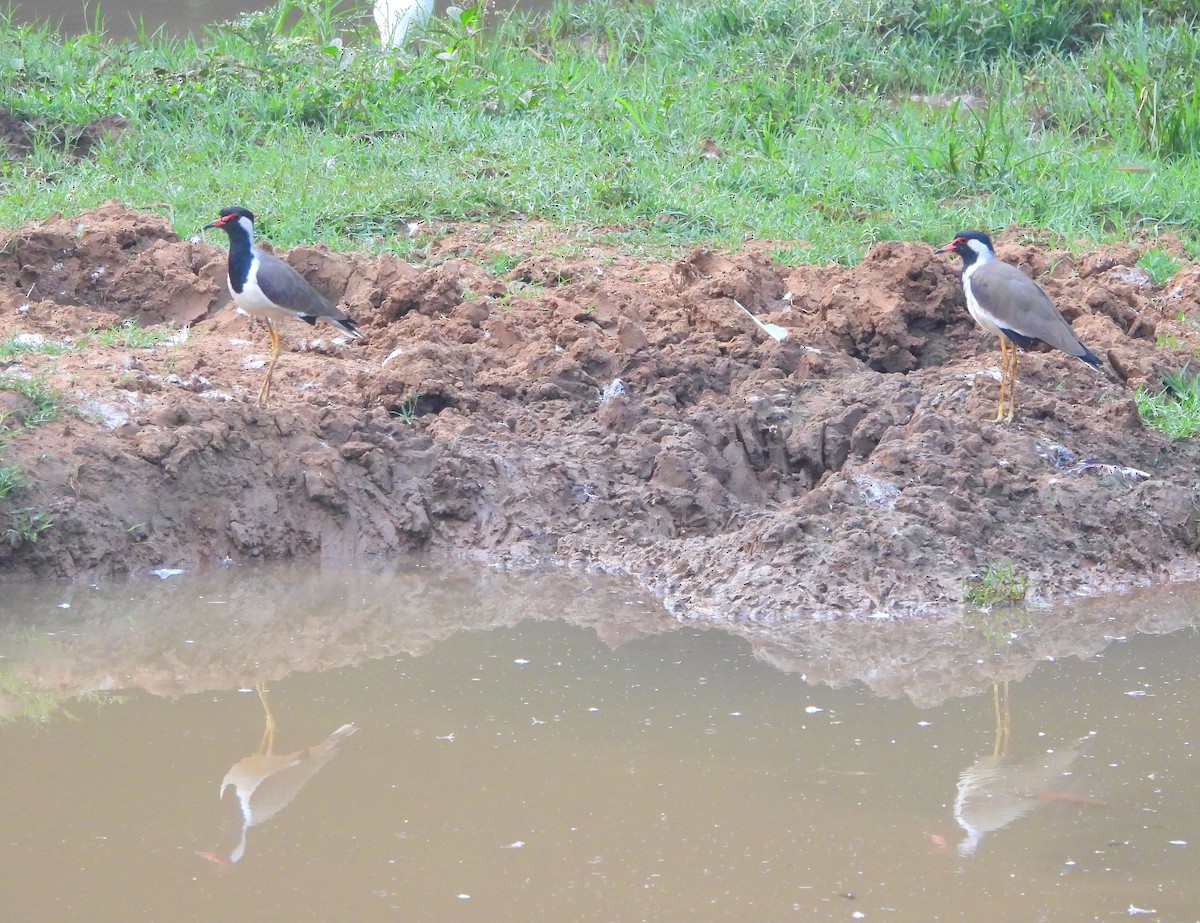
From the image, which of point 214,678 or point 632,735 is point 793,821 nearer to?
point 632,735

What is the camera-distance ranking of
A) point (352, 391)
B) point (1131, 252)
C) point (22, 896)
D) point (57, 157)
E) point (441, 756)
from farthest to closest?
point (57, 157) < point (1131, 252) < point (352, 391) < point (441, 756) < point (22, 896)

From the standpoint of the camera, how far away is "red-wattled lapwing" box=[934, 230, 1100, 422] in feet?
21.1

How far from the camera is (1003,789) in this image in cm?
427

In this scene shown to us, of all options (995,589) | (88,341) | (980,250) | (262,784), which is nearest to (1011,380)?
(980,250)

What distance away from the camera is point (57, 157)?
9602 mm

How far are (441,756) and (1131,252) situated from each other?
5456mm

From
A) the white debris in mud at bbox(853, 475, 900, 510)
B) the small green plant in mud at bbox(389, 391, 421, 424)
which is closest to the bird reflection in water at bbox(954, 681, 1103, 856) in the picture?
the white debris in mud at bbox(853, 475, 900, 510)

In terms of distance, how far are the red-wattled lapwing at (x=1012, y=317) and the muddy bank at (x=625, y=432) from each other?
197 mm

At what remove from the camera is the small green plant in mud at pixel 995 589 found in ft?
18.7

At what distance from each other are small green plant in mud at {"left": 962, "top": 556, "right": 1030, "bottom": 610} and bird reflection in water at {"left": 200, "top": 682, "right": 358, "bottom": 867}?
247 centimetres

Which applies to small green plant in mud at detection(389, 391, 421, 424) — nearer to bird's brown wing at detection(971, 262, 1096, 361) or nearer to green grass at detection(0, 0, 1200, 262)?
green grass at detection(0, 0, 1200, 262)

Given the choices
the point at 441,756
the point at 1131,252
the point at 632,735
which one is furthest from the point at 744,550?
the point at 1131,252

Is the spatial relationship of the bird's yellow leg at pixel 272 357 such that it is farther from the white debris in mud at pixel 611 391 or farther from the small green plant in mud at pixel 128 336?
the white debris in mud at pixel 611 391

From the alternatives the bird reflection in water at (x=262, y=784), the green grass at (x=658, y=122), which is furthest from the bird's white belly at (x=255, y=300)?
the bird reflection in water at (x=262, y=784)
